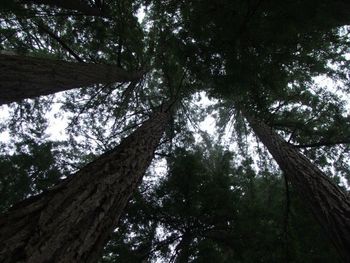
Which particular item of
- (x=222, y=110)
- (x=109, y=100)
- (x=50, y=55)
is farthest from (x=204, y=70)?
(x=222, y=110)

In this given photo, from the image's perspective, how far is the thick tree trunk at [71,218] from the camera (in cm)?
174

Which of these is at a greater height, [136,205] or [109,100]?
[109,100]

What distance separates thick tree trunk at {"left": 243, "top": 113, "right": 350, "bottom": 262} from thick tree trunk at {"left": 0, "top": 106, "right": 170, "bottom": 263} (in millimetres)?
2520

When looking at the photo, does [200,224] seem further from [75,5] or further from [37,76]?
[75,5]

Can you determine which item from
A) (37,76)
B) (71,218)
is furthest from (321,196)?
(37,76)

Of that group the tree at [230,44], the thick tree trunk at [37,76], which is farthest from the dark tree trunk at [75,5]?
the thick tree trunk at [37,76]

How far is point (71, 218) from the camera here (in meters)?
2.18

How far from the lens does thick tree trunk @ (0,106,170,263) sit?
1.74 metres

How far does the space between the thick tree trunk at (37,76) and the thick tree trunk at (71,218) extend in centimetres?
172

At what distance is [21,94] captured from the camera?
414 cm

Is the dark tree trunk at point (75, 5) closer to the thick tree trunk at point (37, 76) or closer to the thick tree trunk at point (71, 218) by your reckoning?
the thick tree trunk at point (37, 76)

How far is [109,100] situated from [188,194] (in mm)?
4506

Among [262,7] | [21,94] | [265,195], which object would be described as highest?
[265,195]

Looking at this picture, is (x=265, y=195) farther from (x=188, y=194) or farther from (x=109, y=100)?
(x=109, y=100)
